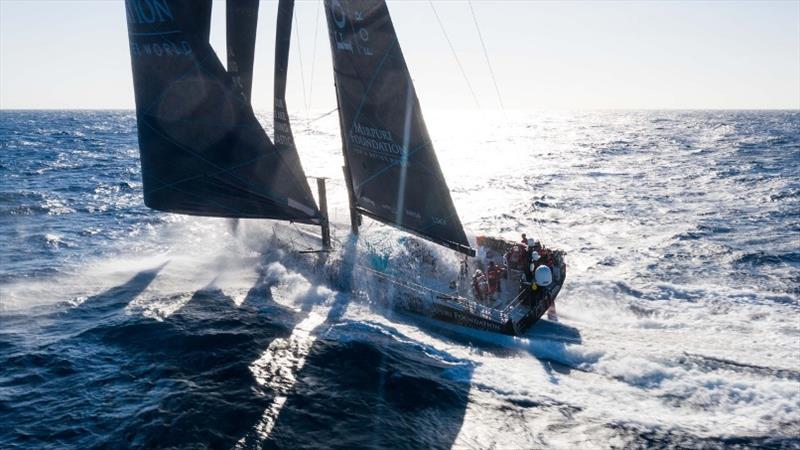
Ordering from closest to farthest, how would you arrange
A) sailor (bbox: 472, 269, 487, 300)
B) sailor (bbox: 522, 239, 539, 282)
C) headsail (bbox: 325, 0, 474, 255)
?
headsail (bbox: 325, 0, 474, 255) → sailor (bbox: 472, 269, 487, 300) → sailor (bbox: 522, 239, 539, 282)

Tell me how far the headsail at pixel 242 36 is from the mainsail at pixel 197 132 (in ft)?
12.2

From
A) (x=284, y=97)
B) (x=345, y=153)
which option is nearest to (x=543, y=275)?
(x=345, y=153)

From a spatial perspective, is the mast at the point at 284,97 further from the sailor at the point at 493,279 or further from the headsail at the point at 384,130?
the sailor at the point at 493,279

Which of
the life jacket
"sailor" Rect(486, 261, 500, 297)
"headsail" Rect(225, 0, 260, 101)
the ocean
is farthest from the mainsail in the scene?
the life jacket

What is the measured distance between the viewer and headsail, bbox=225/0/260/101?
23.0m

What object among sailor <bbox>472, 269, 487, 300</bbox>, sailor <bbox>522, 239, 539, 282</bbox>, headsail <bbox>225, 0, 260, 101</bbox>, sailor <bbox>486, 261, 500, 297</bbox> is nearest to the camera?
sailor <bbox>472, 269, 487, 300</bbox>

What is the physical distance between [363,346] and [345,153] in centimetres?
743

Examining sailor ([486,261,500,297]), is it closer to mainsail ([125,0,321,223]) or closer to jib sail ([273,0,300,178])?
mainsail ([125,0,321,223])

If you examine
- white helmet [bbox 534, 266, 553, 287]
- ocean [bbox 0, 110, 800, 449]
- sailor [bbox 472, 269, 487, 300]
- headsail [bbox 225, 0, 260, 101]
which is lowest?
ocean [bbox 0, 110, 800, 449]

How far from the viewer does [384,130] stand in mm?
18438

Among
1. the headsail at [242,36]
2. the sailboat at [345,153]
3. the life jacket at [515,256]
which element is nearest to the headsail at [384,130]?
the sailboat at [345,153]

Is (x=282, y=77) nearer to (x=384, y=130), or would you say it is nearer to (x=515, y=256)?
(x=384, y=130)

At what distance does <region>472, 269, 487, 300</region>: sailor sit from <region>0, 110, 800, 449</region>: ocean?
1.61 meters

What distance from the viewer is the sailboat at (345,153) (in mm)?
17672
